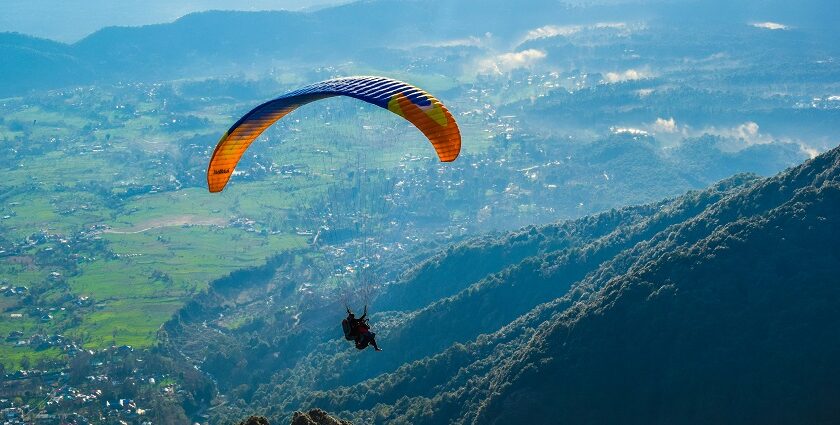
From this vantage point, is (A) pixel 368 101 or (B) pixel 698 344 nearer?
(A) pixel 368 101

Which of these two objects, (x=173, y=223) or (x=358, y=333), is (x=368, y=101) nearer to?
(x=358, y=333)

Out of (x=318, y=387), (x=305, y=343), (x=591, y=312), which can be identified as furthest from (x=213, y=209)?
(x=591, y=312)

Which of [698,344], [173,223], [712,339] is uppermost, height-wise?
[173,223]

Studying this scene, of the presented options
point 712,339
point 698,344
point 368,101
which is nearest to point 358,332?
point 368,101

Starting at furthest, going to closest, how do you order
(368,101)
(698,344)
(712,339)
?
(698,344)
(712,339)
(368,101)

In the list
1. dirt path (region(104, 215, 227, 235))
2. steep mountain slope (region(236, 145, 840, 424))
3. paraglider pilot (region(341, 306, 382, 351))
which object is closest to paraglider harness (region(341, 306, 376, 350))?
paraglider pilot (region(341, 306, 382, 351))

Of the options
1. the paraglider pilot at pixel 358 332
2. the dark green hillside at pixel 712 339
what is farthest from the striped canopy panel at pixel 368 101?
the dark green hillside at pixel 712 339
